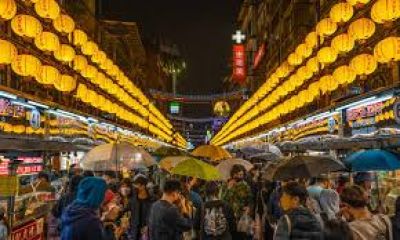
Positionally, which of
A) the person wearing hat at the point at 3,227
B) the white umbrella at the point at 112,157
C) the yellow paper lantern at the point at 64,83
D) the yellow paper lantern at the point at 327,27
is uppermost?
the yellow paper lantern at the point at 327,27

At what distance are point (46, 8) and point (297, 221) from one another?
1129 centimetres

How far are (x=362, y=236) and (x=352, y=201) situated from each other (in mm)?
361

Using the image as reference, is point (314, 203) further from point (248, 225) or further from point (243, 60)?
point (243, 60)

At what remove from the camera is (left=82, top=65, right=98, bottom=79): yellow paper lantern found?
20.2m

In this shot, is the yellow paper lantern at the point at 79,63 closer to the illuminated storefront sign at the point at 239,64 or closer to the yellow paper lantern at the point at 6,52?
the yellow paper lantern at the point at 6,52

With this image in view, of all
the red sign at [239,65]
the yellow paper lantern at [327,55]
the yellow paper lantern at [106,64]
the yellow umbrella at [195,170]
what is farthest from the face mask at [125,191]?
the red sign at [239,65]

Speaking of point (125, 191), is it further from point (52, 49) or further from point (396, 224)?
point (52, 49)

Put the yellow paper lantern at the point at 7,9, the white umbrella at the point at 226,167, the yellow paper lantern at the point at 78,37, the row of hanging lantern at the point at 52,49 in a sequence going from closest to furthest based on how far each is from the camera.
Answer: the yellow paper lantern at the point at 7,9 < the row of hanging lantern at the point at 52,49 < the white umbrella at the point at 226,167 < the yellow paper lantern at the point at 78,37

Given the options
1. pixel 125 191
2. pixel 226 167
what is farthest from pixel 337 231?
pixel 226 167

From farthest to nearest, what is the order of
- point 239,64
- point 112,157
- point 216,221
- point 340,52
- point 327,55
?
point 239,64, point 327,55, point 340,52, point 112,157, point 216,221

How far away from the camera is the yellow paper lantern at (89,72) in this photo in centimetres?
2016

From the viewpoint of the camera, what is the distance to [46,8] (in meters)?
14.8

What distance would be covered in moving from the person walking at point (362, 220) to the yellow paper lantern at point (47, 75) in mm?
11488

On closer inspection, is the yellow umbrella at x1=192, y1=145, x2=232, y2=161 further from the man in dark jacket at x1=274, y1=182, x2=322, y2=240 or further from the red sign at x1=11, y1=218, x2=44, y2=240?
the man in dark jacket at x1=274, y1=182, x2=322, y2=240
